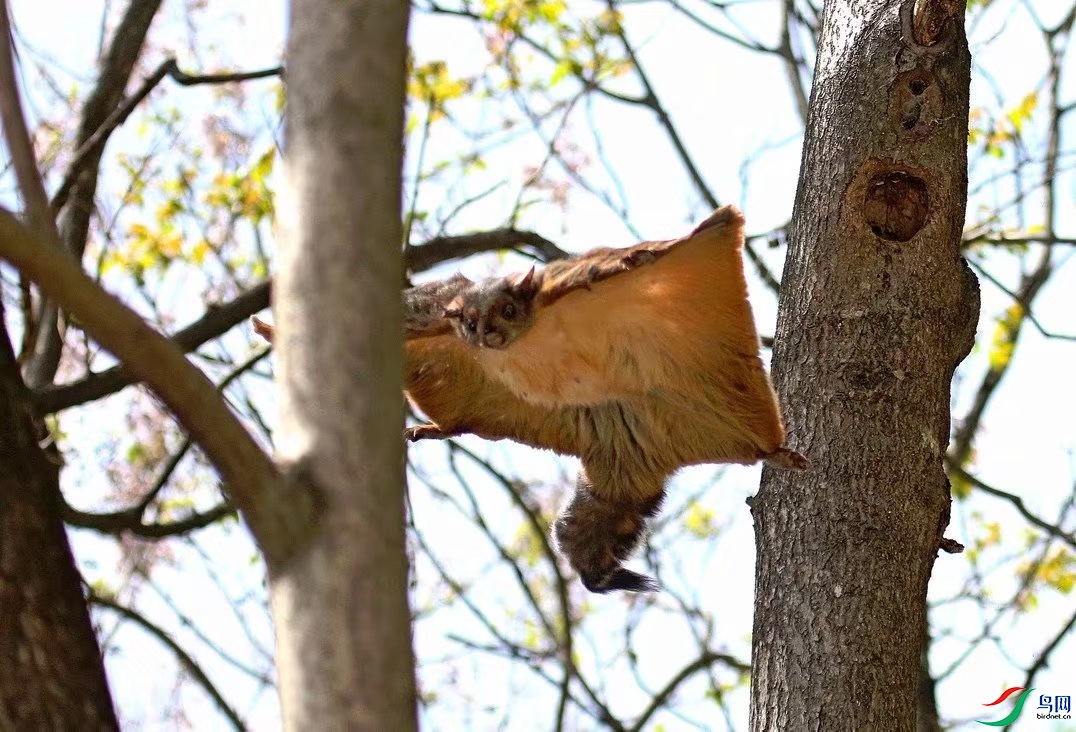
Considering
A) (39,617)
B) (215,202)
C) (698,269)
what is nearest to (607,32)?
(215,202)

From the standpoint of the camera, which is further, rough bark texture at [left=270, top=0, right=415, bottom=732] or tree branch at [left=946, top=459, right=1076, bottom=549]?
tree branch at [left=946, top=459, right=1076, bottom=549]

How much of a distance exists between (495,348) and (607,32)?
4.57 metres

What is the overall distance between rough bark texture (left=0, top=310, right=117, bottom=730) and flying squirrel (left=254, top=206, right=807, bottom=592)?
1148 millimetres

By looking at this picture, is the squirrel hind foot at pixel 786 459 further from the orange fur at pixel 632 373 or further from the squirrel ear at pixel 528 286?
the squirrel ear at pixel 528 286

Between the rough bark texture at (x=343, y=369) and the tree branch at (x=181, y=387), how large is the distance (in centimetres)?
4

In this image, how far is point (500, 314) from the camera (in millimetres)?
3408

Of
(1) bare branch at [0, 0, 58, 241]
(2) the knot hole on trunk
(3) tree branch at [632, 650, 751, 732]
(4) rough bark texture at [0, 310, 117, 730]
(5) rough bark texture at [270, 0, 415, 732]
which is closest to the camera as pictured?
(5) rough bark texture at [270, 0, 415, 732]

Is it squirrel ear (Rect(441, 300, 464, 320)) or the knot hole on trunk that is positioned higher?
the knot hole on trunk

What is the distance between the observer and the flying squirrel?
319cm

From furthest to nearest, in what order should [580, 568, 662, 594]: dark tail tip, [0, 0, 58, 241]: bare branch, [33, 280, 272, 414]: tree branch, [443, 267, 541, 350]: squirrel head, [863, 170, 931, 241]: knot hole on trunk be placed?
1. [33, 280, 272, 414]: tree branch
2. [580, 568, 662, 594]: dark tail tip
3. [863, 170, 931, 241]: knot hole on trunk
4. [443, 267, 541, 350]: squirrel head
5. [0, 0, 58, 241]: bare branch

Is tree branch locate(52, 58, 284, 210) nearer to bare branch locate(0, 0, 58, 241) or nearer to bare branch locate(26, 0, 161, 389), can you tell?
bare branch locate(26, 0, 161, 389)

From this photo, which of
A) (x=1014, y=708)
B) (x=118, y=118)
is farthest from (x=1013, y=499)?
(x=118, y=118)

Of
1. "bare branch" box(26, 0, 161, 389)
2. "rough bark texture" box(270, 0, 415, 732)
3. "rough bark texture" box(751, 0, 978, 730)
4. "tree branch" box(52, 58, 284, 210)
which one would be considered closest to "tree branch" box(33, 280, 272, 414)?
"bare branch" box(26, 0, 161, 389)

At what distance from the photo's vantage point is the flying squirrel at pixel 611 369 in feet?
10.5
